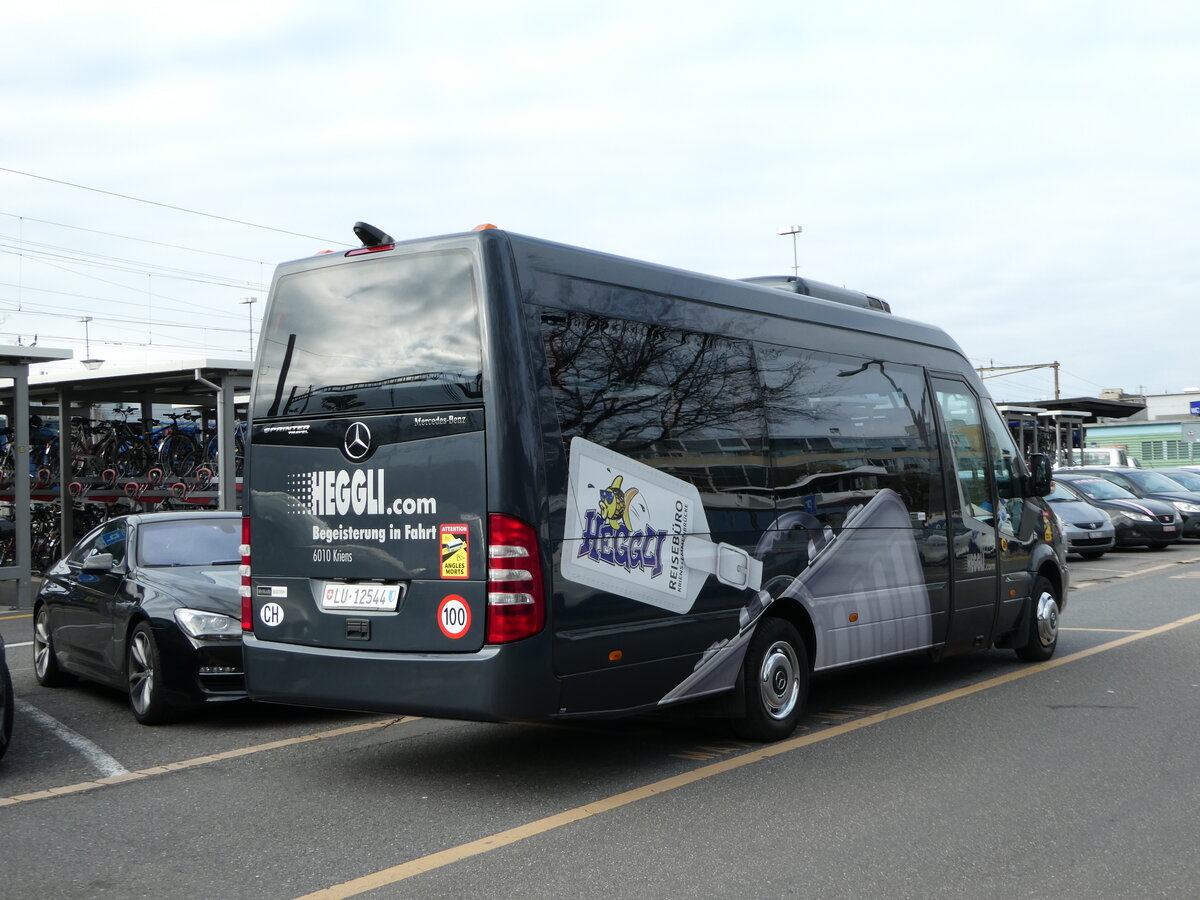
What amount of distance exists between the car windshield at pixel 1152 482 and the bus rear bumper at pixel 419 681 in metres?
24.2

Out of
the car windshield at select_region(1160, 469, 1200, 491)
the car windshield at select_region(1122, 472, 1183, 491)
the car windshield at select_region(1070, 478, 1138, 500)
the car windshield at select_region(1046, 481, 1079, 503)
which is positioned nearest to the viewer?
the car windshield at select_region(1046, 481, 1079, 503)

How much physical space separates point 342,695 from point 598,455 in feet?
5.61

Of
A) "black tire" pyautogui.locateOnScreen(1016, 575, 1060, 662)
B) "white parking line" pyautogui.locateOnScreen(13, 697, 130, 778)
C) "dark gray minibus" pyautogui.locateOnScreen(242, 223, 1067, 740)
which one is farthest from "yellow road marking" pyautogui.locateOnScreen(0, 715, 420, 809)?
"black tire" pyautogui.locateOnScreen(1016, 575, 1060, 662)

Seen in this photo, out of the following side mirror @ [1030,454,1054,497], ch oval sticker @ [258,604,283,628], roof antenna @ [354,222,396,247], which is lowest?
ch oval sticker @ [258,604,283,628]

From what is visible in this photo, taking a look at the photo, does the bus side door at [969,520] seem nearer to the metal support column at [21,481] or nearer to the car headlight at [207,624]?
the car headlight at [207,624]

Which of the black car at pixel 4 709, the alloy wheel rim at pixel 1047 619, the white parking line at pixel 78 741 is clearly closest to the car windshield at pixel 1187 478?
the alloy wheel rim at pixel 1047 619

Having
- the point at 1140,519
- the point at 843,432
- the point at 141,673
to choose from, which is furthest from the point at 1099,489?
the point at 141,673

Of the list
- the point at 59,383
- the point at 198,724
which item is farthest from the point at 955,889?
the point at 59,383

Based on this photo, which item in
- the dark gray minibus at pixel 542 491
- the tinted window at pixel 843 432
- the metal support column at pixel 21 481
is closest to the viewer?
the dark gray minibus at pixel 542 491

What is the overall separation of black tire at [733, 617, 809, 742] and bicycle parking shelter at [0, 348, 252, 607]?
1192cm

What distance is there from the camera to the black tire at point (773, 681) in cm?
713

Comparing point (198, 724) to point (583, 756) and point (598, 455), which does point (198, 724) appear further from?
point (598, 455)

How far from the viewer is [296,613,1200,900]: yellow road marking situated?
480 cm

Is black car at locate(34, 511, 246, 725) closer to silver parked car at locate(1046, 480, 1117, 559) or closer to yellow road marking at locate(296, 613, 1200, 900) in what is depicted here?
yellow road marking at locate(296, 613, 1200, 900)
